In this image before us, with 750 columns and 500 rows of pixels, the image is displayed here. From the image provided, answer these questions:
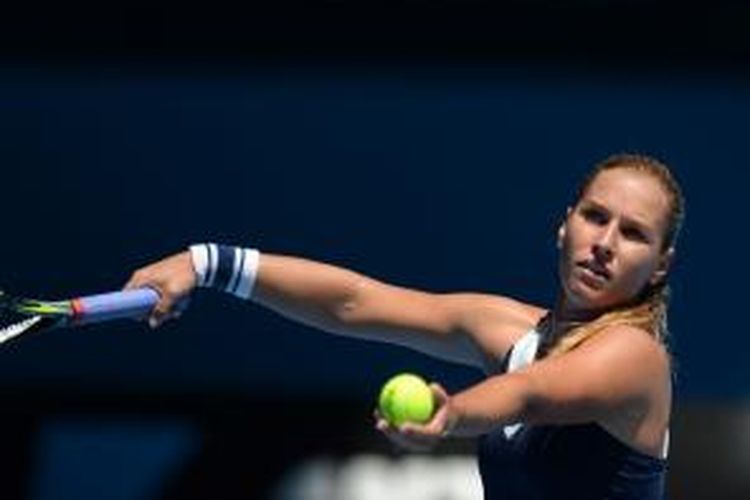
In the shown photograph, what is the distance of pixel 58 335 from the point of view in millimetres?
6422

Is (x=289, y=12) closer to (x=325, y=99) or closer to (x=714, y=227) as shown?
(x=325, y=99)

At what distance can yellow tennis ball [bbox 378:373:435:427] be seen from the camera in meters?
3.21

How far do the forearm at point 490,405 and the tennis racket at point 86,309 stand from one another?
1101 mm

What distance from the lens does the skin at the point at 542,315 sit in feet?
11.4

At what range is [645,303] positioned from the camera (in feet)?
13.1

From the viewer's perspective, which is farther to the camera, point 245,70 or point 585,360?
point 245,70

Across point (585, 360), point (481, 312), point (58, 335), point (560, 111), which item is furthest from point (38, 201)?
point (585, 360)

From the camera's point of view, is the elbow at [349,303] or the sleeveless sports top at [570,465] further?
the elbow at [349,303]

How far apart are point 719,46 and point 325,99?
136 centimetres

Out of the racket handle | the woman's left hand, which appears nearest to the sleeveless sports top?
the woman's left hand

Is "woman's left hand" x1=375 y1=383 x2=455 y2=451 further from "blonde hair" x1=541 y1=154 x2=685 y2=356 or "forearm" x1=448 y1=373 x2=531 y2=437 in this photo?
"blonde hair" x1=541 y1=154 x2=685 y2=356

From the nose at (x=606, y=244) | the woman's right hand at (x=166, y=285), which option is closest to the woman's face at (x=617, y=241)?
the nose at (x=606, y=244)

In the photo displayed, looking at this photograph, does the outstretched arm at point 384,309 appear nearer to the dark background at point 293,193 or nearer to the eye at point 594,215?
the eye at point 594,215

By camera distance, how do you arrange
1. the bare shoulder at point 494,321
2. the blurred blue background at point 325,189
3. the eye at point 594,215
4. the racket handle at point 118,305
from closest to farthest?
the eye at point 594,215 < the racket handle at point 118,305 < the bare shoulder at point 494,321 < the blurred blue background at point 325,189
